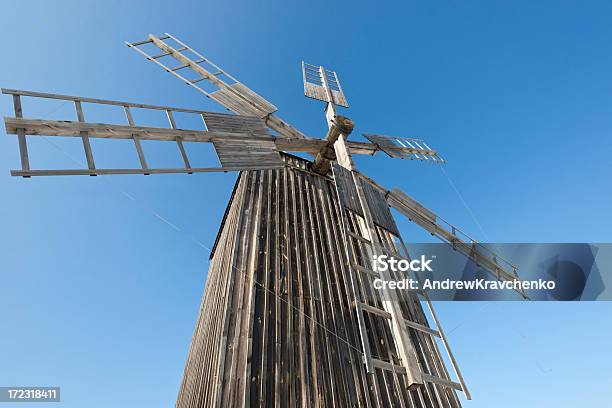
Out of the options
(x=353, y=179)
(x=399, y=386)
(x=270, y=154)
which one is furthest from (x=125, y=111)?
(x=399, y=386)

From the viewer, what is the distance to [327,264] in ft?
21.1

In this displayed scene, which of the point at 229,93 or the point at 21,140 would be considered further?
the point at 229,93

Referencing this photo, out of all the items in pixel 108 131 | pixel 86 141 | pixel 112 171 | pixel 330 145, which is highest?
pixel 330 145

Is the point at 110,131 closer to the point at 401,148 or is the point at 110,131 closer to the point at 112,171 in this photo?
the point at 112,171

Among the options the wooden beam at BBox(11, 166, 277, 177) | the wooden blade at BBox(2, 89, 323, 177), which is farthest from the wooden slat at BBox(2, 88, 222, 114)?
the wooden beam at BBox(11, 166, 277, 177)

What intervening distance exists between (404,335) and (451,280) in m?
4.43

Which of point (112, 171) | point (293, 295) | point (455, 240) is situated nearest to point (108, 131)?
point (112, 171)

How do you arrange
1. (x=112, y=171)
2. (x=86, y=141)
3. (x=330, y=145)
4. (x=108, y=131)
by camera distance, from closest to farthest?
(x=112, y=171) → (x=86, y=141) → (x=108, y=131) → (x=330, y=145)

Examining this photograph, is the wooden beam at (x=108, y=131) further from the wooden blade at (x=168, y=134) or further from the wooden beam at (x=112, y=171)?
the wooden beam at (x=112, y=171)

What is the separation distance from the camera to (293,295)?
550cm

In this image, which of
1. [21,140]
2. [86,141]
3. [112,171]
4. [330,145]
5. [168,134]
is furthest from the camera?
[330,145]

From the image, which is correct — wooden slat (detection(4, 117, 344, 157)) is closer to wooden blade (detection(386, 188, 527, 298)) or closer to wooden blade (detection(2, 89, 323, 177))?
wooden blade (detection(2, 89, 323, 177))

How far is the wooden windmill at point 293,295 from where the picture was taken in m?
4.39

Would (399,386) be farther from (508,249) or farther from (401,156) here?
(401,156)
